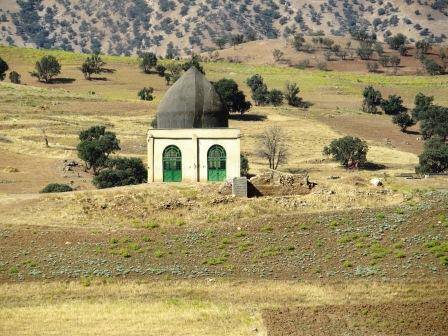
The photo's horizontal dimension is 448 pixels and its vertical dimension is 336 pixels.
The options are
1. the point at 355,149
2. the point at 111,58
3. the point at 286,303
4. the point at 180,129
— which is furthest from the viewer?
the point at 111,58

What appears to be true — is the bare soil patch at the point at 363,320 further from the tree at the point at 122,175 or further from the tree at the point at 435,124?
the tree at the point at 435,124

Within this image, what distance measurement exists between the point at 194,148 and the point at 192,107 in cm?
219

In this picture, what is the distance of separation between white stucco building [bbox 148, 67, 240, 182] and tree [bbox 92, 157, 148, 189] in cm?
1026

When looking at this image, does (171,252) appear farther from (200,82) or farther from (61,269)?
(200,82)

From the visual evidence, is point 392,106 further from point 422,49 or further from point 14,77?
point 422,49

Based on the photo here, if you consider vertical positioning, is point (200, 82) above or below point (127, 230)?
above

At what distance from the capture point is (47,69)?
12181 centimetres

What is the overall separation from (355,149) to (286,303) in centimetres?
4338

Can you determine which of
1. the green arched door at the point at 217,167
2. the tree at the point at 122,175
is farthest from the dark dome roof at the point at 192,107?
the tree at the point at 122,175

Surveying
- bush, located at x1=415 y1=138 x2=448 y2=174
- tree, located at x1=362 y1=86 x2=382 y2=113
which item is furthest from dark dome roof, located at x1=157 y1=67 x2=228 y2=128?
tree, located at x1=362 y1=86 x2=382 y2=113

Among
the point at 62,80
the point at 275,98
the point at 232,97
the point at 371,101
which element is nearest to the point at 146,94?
the point at 275,98

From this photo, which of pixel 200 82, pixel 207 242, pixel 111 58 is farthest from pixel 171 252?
pixel 111 58

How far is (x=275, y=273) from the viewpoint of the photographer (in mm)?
36344

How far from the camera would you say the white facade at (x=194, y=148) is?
4700 centimetres
